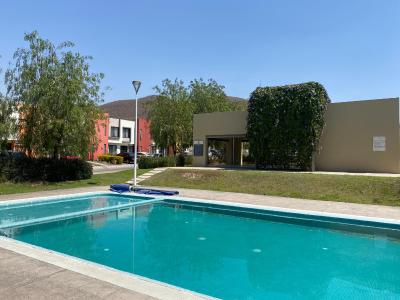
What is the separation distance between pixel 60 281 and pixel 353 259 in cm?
546

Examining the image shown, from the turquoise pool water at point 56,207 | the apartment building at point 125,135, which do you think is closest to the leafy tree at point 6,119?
the turquoise pool water at point 56,207

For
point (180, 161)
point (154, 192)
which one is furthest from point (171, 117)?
point (154, 192)

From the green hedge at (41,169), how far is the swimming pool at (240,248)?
8.19 metres

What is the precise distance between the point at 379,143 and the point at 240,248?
13827 mm

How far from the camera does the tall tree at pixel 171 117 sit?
30547mm

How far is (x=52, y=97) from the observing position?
15984 mm

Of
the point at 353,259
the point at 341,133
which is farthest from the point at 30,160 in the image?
the point at 341,133

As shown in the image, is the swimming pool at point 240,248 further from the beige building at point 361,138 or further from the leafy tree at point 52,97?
the beige building at point 361,138

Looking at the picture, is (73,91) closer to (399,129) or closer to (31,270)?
(31,270)

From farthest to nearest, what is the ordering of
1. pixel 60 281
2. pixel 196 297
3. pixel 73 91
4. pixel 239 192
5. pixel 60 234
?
pixel 73 91, pixel 239 192, pixel 60 234, pixel 60 281, pixel 196 297

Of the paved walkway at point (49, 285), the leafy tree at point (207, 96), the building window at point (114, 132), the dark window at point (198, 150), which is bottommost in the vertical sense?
the paved walkway at point (49, 285)

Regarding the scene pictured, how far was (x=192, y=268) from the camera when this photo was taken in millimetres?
6086

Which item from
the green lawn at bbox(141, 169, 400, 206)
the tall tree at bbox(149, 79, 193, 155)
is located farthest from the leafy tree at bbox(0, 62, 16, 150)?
the tall tree at bbox(149, 79, 193, 155)

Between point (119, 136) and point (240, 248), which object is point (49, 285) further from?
point (119, 136)
